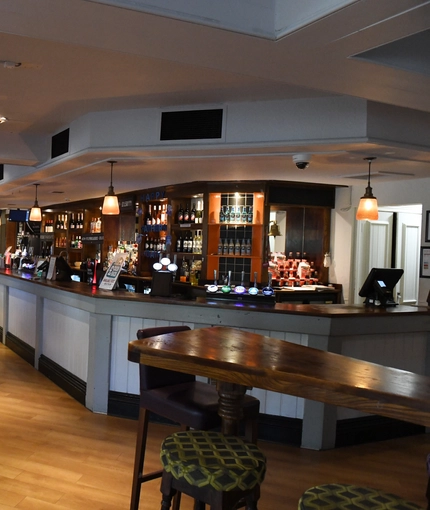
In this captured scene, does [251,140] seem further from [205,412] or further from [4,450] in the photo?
[4,450]

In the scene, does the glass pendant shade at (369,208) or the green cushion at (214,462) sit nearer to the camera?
the green cushion at (214,462)

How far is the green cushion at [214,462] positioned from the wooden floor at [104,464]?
4.32 feet

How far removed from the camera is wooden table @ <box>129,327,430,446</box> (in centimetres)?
174

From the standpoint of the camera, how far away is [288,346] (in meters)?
2.53

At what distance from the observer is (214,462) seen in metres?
1.92

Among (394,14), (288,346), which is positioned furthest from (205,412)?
(394,14)

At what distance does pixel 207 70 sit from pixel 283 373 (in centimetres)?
273

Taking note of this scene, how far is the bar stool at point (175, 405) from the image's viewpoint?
2.52m

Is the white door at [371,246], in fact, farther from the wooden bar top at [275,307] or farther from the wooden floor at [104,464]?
the wooden floor at [104,464]

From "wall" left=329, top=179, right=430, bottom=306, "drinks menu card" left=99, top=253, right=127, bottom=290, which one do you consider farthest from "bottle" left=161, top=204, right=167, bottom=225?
"drinks menu card" left=99, top=253, right=127, bottom=290

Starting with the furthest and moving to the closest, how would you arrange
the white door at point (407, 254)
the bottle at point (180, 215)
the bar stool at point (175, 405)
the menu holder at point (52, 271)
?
the bottle at point (180, 215), the white door at point (407, 254), the menu holder at point (52, 271), the bar stool at point (175, 405)

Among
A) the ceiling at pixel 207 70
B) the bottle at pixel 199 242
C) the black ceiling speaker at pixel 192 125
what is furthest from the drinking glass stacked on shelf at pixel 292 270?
the black ceiling speaker at pixel 192 125

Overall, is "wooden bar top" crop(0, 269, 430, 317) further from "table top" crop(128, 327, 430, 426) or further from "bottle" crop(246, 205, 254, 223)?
"bottle" crop(246, 205, 254, 223)

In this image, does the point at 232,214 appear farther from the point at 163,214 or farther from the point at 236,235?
the point at 163,214
